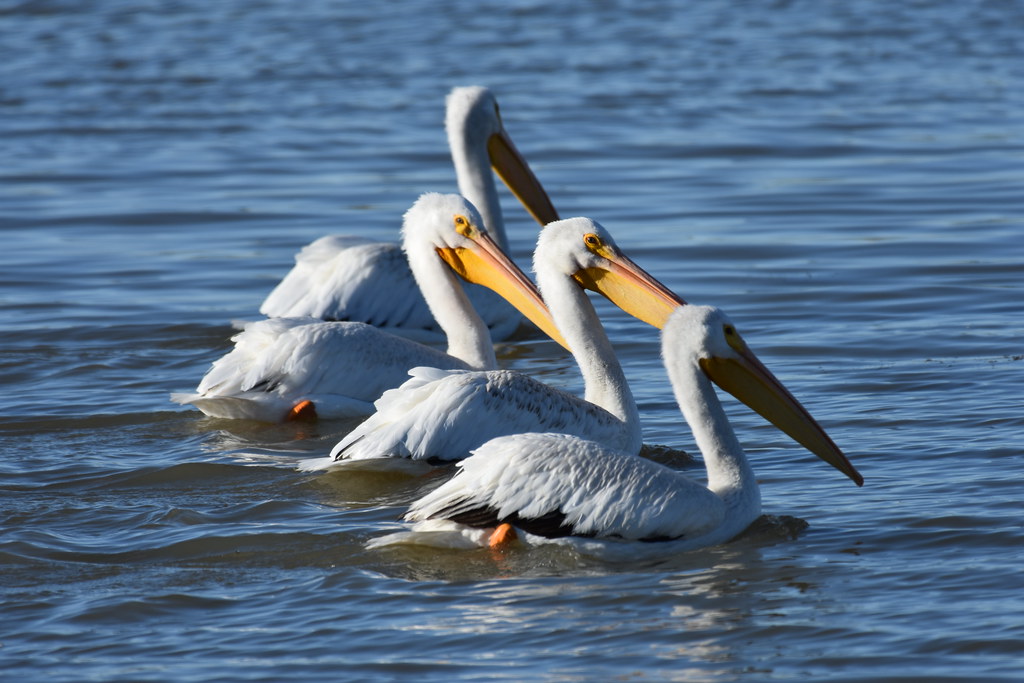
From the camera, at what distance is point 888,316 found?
7.84m

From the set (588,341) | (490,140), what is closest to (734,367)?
(588,341)

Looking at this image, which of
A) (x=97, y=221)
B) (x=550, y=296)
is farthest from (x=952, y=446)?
(x=97, y=221)

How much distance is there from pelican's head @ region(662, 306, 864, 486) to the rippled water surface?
25cm

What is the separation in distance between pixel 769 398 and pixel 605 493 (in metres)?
0.70

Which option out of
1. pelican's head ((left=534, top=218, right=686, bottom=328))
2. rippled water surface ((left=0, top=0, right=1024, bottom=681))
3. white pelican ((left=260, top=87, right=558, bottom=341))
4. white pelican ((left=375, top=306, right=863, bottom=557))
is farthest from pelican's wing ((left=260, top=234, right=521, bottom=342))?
white pelican ((left=375, top=306, right=863, bottom=557))

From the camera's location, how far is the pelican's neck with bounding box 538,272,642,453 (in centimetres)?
560

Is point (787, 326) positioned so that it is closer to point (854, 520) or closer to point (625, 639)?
point (854, 520)

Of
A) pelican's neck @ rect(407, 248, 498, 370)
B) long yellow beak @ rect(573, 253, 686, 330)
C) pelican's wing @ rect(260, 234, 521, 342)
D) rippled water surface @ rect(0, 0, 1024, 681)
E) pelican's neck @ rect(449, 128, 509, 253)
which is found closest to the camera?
rippled water surface @ rect(0, 0, 1024, 681)

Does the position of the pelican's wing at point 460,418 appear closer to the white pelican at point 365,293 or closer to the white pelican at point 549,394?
the white pelican at point 549,394

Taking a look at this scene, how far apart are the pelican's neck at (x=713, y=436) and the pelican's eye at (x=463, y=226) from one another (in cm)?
175

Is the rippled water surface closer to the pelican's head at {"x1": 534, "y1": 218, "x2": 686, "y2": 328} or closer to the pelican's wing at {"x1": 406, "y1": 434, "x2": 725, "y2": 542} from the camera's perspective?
the pelican's wing at {"x1": 406, "y1": 434, "x2": 725, "y2": 542}

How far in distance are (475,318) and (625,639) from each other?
2609 mm

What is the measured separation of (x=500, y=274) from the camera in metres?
6.42

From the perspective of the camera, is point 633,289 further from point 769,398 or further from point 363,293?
point 363,293
